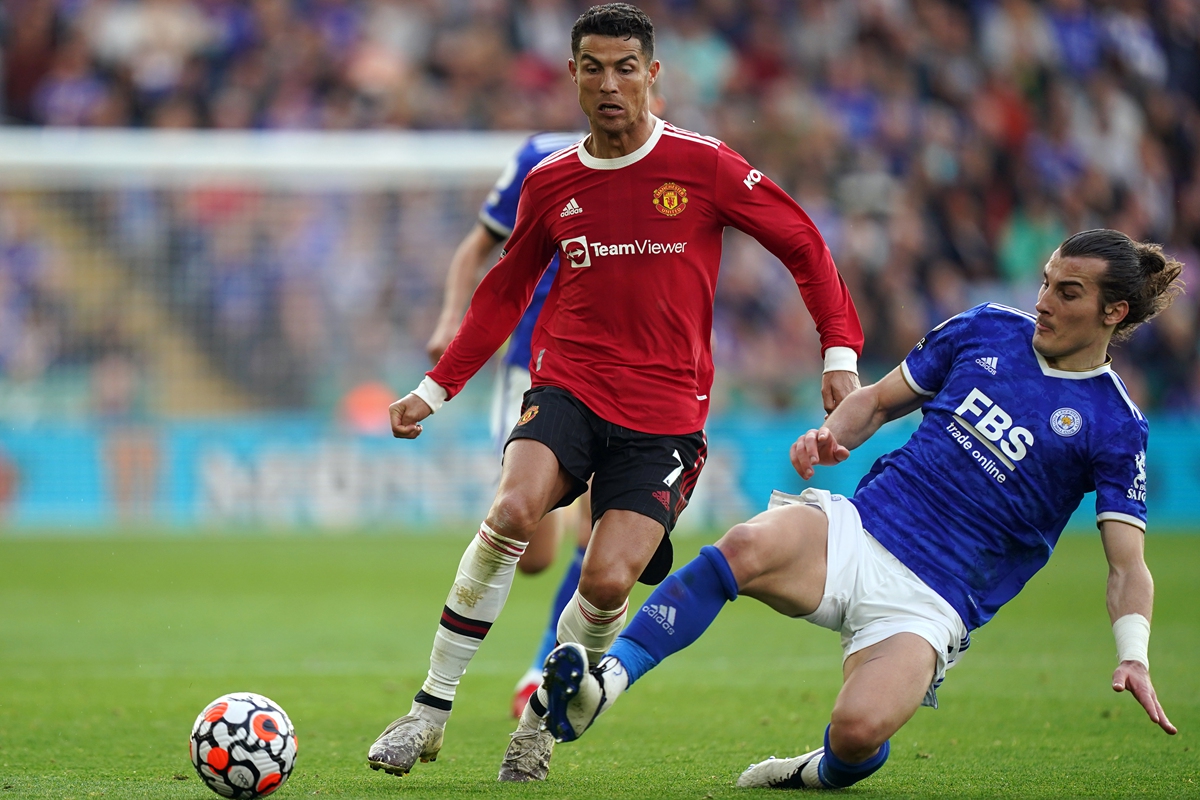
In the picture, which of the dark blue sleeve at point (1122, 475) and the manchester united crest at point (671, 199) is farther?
the manchester united crest at point (671, 199)

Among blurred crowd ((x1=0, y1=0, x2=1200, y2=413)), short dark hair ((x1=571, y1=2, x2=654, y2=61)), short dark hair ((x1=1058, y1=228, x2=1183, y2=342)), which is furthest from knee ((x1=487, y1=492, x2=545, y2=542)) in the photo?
blurred crowd ((x1=0, y1=0, x2=1200, y2=413))

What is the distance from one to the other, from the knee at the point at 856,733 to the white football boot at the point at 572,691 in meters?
0.77

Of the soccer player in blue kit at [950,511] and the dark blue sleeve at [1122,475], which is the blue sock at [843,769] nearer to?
the soccer player in blue kit at [950,511]

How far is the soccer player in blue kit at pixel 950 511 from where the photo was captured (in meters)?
4.47

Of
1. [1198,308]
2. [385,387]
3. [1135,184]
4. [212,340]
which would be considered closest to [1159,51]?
[1135,184]

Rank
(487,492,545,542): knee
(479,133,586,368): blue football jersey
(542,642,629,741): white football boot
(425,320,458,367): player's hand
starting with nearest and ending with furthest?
(542,642,629,741): white football boot < (487,492,545,542): knee < (425,320,458,367): player's hand < (479,133,586,368): blue football jersey

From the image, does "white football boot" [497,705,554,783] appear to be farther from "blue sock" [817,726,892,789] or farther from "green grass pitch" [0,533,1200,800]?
"blue sock" [817,726,892,789]

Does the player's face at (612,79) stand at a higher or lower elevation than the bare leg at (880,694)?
higher

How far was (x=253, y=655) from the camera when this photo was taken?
28.1 feet

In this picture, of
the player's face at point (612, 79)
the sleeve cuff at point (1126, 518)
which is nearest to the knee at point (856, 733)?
the sleeve cuff at point (1126, 518)

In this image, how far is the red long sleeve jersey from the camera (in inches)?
196

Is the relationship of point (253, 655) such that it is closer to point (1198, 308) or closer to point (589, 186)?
point (589, 186)

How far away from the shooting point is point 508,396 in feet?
23.4

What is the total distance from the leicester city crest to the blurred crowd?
11803mm
